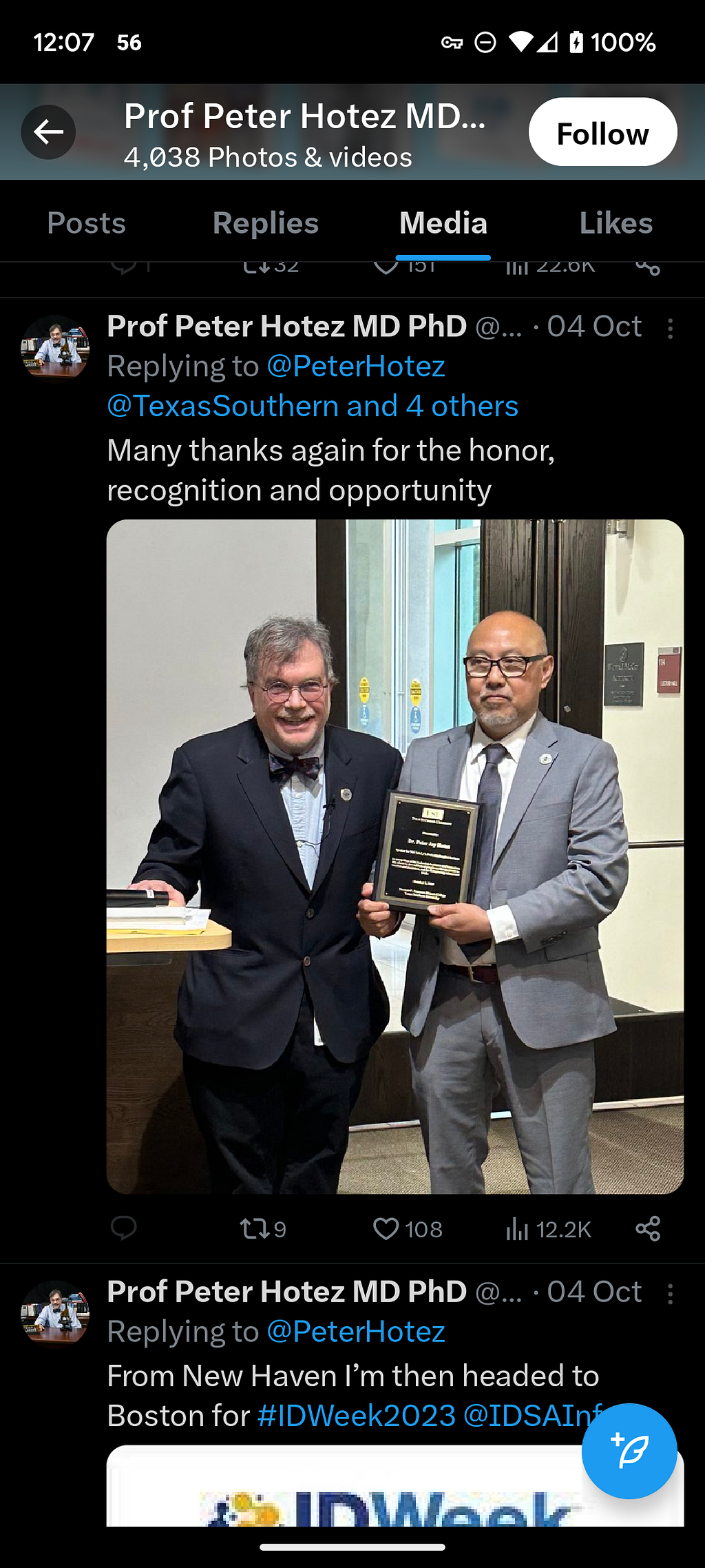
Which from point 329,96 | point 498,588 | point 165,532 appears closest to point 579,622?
point 498,588

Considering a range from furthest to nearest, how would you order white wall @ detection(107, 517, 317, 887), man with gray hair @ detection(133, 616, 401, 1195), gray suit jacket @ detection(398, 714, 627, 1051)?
Result: white wall @ detection(107, 517, 317, 887) → man with gray hair @ detection(133, 616, 401, 1195) → gray suit jacket @ detection(398, 714, 627, 1051)

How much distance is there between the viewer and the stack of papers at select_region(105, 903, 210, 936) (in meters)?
2.01

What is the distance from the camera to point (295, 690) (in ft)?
8.13

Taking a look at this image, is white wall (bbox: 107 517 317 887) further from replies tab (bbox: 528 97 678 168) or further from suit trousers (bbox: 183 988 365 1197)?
replies tab (bbox: 528 97 678 168)

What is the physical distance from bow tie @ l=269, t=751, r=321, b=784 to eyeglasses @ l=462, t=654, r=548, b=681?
367mm

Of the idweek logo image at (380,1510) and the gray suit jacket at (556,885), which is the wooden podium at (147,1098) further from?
the idweek logo image at (380,1510)

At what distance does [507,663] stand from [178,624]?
1574 mm

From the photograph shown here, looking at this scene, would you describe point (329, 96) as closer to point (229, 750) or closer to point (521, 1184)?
point (229, 750)

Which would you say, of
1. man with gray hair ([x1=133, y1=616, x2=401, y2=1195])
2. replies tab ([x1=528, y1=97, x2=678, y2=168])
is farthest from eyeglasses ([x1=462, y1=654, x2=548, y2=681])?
replies tab ([x1=528, y1=97, x2=678, y2=168])

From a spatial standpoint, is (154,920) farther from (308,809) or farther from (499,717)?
(499,717)

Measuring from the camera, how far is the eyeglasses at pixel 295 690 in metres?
2.48
